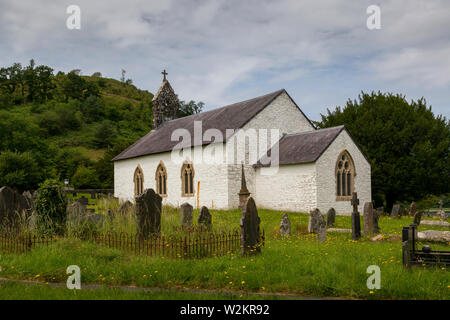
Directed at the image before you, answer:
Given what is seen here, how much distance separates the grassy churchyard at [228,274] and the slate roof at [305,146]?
Result: 10660 millimetres

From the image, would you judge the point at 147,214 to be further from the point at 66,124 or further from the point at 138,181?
the point at 66,124

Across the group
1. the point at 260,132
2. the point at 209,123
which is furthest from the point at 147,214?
the point at 209,123

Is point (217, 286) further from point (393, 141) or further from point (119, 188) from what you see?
point (119, 188)

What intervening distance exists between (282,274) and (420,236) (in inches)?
263

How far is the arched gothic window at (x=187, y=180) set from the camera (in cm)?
2483

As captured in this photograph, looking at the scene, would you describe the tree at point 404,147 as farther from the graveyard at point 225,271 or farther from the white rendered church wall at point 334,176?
the graveyard at point 225,271

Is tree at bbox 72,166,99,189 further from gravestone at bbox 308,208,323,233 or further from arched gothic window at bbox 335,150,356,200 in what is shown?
gravestone at bbox 308,208,323,233

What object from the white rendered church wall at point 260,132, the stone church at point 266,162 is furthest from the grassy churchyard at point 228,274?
the white rendered church wall at point 260,132

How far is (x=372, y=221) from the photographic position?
13133mm

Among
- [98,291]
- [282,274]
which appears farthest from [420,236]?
[98,291]

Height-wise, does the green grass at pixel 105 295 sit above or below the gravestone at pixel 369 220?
below

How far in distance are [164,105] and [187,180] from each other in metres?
12.6

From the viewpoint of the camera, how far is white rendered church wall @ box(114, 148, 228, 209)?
73.5ft

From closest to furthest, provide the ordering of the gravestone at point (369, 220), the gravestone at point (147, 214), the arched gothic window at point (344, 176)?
the gravestone at point (147, 214) → the gravestone at point (369, 220) → the arched gothic window at point (344, 176)
